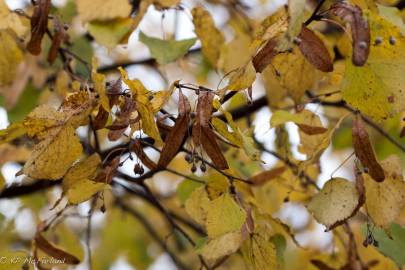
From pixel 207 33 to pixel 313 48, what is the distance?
0.43 metres

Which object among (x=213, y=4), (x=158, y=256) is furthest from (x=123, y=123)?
(x=158, y=256)

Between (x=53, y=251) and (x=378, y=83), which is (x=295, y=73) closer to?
(x=378, y=83)

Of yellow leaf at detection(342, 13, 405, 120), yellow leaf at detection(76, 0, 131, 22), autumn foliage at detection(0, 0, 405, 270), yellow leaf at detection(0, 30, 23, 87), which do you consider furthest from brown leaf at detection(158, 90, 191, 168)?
yellow leaf at detection(0, 30, 23, 87)

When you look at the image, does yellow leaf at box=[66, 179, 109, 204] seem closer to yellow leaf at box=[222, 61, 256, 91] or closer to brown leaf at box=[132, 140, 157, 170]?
brown leaf at box=[132, 140, 157, 170]

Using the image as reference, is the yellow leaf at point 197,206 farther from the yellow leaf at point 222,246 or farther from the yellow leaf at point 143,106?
the yellow leaf at point 143,106

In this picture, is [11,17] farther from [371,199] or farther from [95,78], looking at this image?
[371,199]

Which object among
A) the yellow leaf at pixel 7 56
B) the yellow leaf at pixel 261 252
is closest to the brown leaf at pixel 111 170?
the yellow leaf at pixel 261 252

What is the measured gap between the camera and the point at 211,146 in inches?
34.1

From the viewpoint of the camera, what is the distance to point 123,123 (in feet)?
2.92

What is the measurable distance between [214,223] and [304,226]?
1.84m

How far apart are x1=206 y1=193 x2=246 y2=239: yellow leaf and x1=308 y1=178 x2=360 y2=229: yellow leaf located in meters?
0.11

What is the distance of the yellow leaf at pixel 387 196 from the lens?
3.28 ft

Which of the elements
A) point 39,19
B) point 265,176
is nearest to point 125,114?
point 39,19

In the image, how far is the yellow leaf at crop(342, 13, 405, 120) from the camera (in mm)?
906
